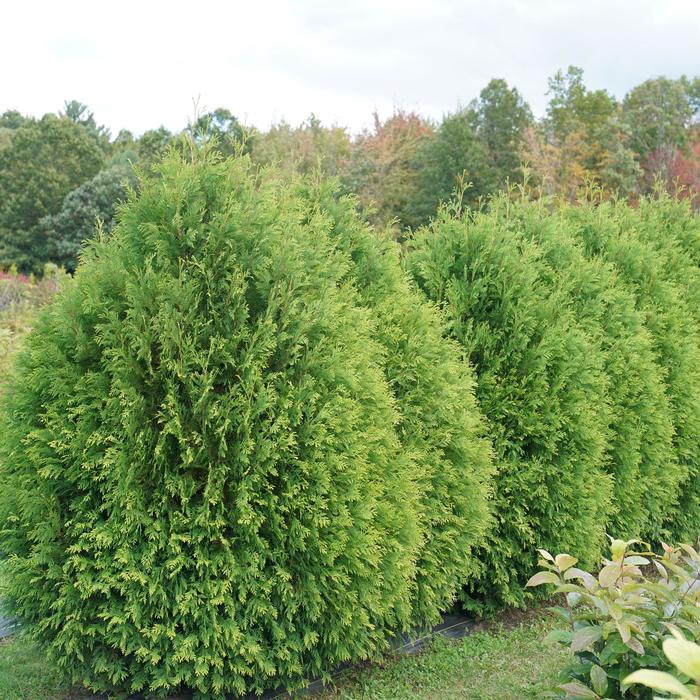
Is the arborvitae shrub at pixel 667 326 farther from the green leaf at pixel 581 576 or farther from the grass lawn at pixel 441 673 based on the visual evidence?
the green leaf at pixel 581 576

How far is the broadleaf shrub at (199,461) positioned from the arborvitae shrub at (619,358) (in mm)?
2622

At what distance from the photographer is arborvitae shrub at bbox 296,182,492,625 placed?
473 centimetres

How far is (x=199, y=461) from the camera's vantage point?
151 inches

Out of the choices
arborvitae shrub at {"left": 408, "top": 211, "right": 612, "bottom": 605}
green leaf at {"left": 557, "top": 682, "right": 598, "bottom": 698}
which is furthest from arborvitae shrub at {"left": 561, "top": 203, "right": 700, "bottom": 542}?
green leaf at {"left": 557, "top": 682, "right": 598, "bottom": 698}

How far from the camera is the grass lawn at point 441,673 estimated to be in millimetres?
4262

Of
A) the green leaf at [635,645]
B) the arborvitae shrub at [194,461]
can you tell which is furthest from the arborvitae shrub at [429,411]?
the green leaf at [635,645]

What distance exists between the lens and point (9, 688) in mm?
4160

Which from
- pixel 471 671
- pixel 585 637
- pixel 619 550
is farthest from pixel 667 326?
pixel 585 637

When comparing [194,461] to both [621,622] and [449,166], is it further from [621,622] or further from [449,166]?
[449,166]

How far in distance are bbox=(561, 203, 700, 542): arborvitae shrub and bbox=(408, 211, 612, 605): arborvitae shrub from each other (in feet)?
5.56

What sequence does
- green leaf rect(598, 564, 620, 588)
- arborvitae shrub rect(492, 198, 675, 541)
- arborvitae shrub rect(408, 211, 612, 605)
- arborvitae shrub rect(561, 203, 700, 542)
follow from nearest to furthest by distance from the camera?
green leaf rect(598, 564, 620, 588)
arborvitae shrub rect(408, 211, 612, 605)
arborvitae shrub rect(492, 198, 675, 541)
arborvitae shrub rect(561, 203, 700, 542)

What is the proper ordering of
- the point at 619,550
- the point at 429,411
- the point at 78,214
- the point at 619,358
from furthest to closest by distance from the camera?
1. the point at 78,214
2. the point at 619,358
3. the point at 429,411
4. the point at 619,550

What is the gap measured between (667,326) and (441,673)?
4.39 m

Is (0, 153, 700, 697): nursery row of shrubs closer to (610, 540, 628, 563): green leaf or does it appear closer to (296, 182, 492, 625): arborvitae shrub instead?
(296, 182, 492, 625): arborvitae shrub
